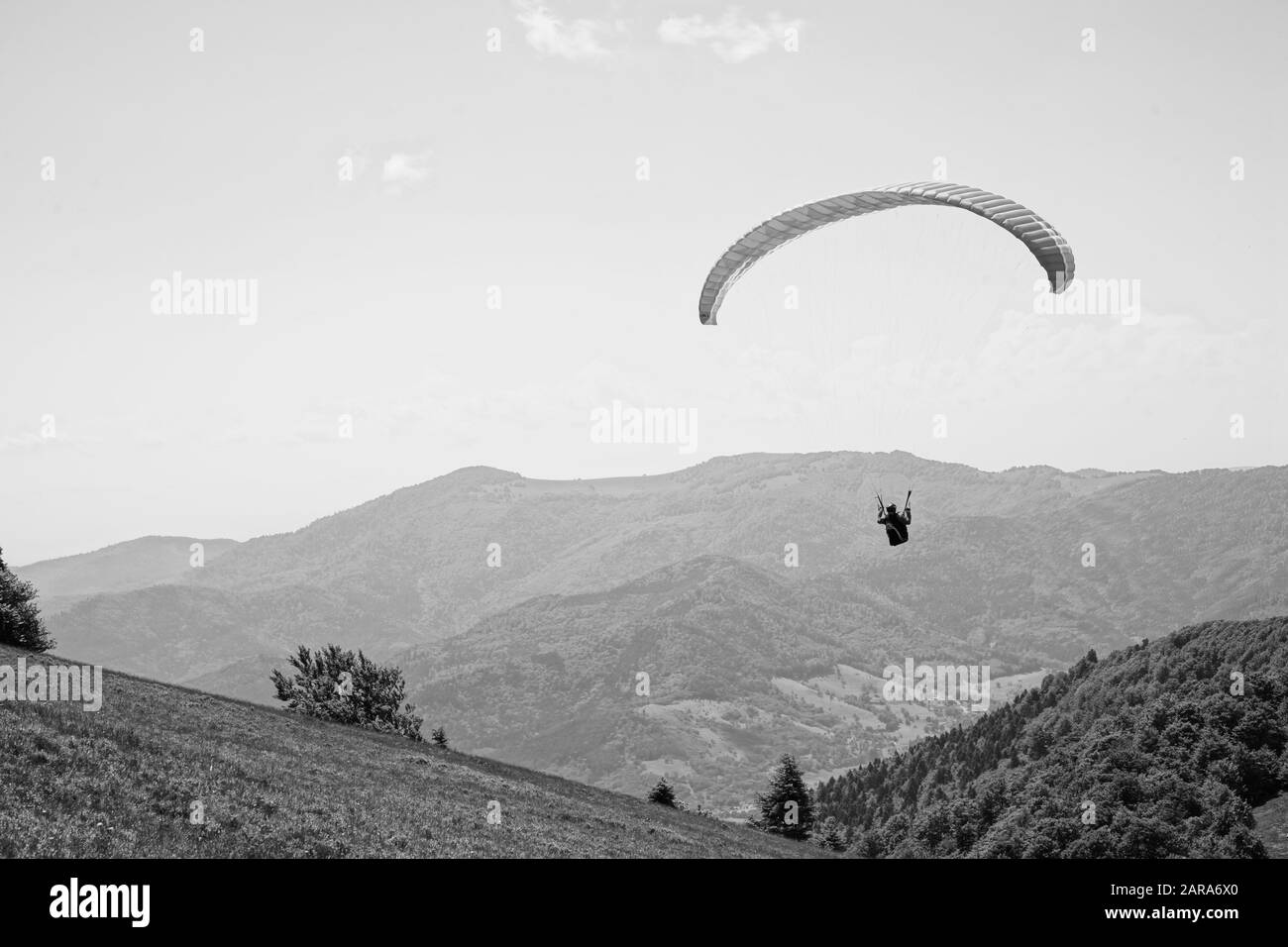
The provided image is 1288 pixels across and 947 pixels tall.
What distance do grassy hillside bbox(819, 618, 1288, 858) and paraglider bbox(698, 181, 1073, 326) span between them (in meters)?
36.5

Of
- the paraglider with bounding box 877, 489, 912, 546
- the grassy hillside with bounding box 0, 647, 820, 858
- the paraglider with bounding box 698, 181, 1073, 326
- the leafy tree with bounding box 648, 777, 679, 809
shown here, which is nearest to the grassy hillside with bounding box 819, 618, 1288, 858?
the leafy tree with bounding box 648, 777, 679, 809

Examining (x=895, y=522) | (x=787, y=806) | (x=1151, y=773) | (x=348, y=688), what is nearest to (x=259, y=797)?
(x=895, y=522)

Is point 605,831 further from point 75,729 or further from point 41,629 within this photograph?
point 41,629

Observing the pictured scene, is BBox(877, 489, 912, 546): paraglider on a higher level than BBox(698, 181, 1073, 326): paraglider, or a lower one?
lower

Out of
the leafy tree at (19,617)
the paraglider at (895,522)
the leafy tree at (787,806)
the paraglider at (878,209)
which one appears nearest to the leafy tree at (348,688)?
the leafy tree at (19,617)

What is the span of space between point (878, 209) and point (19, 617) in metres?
46.0

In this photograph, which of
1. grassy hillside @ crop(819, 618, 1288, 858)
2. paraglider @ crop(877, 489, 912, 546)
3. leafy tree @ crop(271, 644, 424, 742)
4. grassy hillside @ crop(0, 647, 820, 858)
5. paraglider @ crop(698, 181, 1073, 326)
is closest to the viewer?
grassy hillside @ crop(0, 647, 820, 858)

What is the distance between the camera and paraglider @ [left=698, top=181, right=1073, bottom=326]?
33.6m

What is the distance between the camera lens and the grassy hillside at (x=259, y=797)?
19906mm

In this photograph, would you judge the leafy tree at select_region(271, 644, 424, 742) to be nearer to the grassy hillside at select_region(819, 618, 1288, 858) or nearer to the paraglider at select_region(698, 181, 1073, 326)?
the grassy hillside at select_region(819, 618, 1288, 858)

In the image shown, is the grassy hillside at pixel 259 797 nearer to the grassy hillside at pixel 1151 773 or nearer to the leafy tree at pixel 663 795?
the leafy tree at pixel 663 795

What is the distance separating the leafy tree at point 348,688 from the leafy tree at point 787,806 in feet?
88.1

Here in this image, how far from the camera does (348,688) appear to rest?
81.1m
